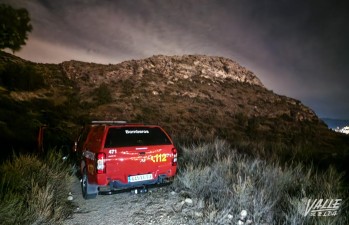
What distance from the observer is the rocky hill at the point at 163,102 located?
27500 mm

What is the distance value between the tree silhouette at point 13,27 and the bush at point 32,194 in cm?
1197

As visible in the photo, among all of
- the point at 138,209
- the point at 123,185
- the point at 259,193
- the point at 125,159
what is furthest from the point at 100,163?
the point at 259,193

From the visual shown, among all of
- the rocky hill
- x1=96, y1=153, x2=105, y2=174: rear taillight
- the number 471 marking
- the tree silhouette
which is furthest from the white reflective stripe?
the tree silhouette

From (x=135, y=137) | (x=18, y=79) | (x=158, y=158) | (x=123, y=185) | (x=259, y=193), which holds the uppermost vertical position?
(x=18, y=79)

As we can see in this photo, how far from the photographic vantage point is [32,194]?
499 centimetres

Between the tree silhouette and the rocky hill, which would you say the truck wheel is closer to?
the rocky hill

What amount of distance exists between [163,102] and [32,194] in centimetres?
3541

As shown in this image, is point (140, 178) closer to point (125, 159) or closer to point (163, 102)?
point (125, 159)

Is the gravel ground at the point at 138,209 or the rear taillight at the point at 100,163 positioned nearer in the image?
the gravel ground at the point at 138,209

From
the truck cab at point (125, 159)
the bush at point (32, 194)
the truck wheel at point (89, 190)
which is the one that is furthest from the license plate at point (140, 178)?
the bush at point (32, 194)

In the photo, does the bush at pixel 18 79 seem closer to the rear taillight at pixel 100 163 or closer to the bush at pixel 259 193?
the rear taillight at pixel 100 163

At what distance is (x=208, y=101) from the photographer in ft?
145

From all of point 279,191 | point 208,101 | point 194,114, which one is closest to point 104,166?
point 279,191

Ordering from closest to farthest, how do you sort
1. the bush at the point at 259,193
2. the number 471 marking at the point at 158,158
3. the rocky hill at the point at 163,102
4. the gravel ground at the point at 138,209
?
the bush at the point at 259,193 → the gravel ground at the point at 138,209 → the number 471 marking at the point at 158,158 → the rocky hill at the point at 163,102
